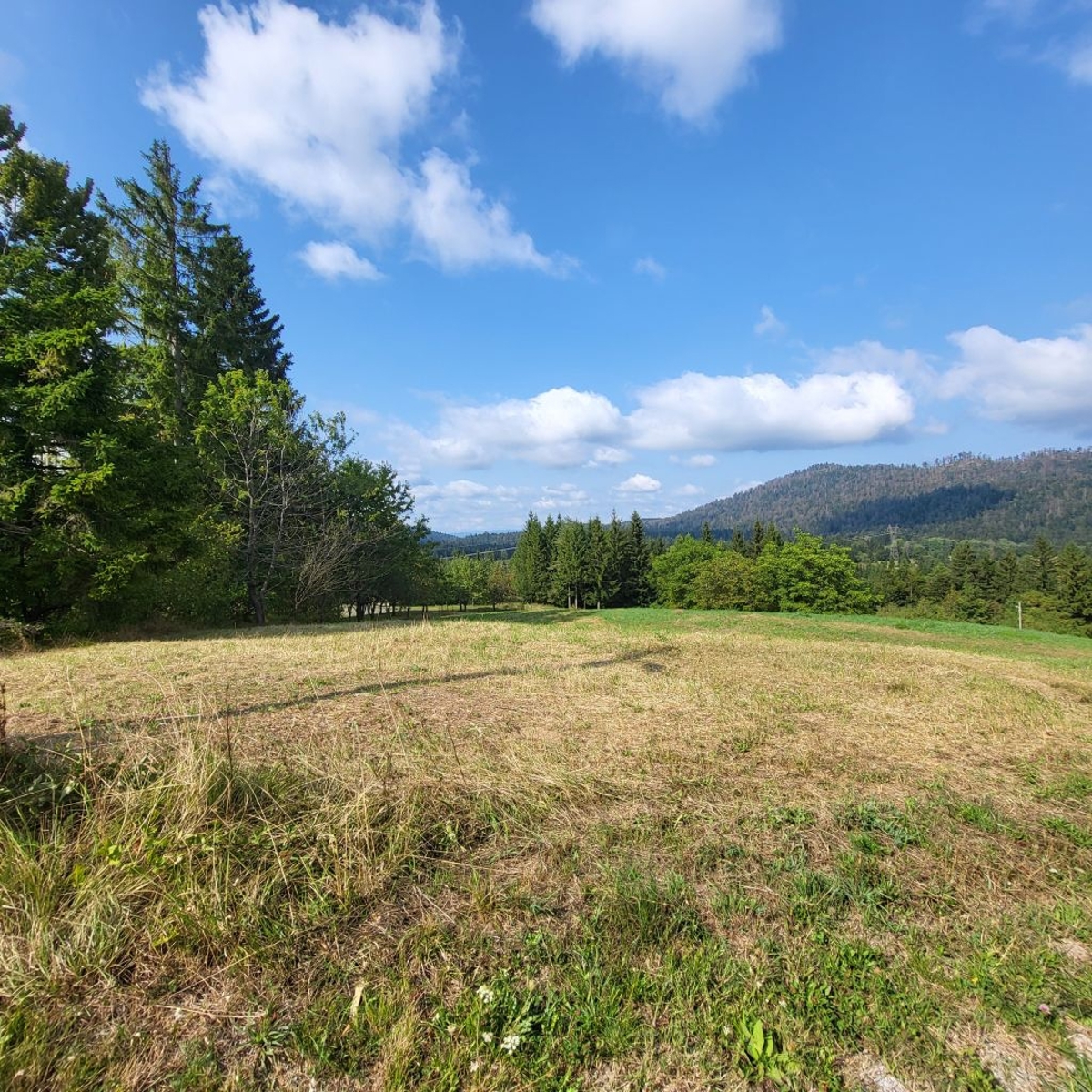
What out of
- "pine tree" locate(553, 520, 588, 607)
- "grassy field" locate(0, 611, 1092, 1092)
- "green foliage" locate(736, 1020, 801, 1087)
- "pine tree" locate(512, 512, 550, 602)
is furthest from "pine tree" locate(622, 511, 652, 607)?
"green foliage" locate(736, 1020, 801, 1087)

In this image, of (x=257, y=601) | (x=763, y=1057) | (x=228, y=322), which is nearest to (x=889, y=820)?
(x=763, y=1057)

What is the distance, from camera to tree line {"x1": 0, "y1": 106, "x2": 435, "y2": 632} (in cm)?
1243

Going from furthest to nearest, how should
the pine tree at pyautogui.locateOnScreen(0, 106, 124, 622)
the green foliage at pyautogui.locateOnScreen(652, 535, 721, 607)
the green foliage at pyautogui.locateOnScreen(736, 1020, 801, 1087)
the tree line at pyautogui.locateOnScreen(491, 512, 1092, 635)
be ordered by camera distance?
the green foliage at pyautogui.locateOnScreen(652, 535, 721, 607) → the tree line at pyautogui.locateOnScreen(491, 512, 1092, 635) → the pine tree at pyautogui.locateOnScreen(0, 106, 124, 622) → the green foliage at pyautogui.locateOnScreen(736, 1020, 801, 1087)

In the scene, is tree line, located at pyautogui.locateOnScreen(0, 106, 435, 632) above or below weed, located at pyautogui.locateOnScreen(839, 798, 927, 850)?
above

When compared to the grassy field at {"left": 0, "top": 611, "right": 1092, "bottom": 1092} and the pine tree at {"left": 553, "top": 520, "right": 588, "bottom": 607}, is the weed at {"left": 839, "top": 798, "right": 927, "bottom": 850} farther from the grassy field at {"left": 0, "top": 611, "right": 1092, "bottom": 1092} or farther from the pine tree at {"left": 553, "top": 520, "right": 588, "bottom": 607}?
the pine tree at {"left": 553, "top": 520, "right": 588, "bottom": 607}

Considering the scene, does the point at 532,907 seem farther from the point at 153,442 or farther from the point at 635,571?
the point at 635,571

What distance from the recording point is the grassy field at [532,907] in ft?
6.84

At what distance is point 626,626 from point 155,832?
54.6 ft

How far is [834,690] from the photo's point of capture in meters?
8.01

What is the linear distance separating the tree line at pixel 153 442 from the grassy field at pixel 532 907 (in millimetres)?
9729

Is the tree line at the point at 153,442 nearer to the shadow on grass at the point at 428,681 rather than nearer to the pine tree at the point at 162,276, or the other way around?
the pine tree at the point at 162,276

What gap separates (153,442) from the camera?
1433 centimetres

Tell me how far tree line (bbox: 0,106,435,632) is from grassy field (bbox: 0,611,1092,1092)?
9.73 metres

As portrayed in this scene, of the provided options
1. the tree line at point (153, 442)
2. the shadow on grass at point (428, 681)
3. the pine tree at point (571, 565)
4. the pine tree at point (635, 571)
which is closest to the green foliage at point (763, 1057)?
the shadow on grass at point (428, 681)
